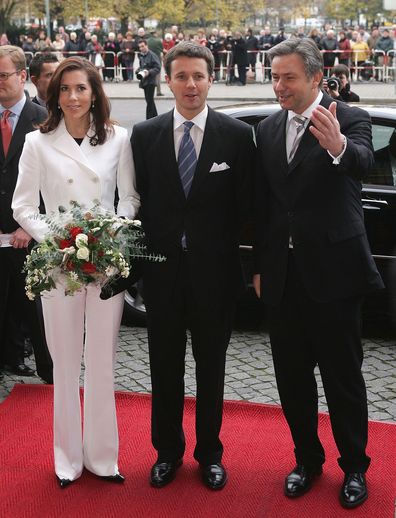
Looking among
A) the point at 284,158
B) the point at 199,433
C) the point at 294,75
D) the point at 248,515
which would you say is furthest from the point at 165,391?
the point at 294,75

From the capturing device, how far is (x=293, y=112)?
430 centimetres

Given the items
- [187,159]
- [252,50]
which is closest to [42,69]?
[187,159]

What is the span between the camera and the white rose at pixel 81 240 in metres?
4.05

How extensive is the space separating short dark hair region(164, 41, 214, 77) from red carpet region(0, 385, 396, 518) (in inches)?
82.7

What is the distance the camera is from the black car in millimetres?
6559

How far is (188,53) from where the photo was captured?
4.33 m

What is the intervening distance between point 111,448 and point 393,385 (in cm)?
226

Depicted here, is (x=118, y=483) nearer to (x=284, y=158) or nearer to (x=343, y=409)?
(x=343, y=409)

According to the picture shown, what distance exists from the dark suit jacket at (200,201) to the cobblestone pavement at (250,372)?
64.8 inches

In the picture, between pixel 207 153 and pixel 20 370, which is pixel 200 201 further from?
pixel 20 370

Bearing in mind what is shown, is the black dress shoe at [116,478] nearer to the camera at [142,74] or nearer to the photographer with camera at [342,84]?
the photographer with camera at [342,84]

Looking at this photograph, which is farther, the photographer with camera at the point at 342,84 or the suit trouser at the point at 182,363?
the photographer with camera at the point at 342,84

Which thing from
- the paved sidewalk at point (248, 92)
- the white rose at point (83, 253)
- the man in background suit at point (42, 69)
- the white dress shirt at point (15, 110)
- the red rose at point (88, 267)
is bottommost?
the paved sidewalk at point (248, 92)

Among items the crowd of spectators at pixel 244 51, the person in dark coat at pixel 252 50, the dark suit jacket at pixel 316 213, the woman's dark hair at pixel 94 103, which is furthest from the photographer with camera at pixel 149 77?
the dark suit jacket at pixel 316 213
